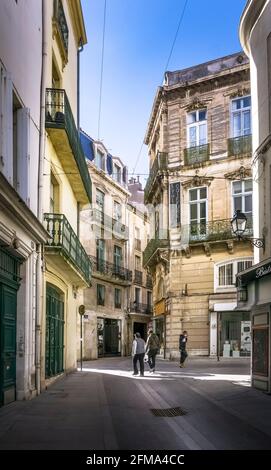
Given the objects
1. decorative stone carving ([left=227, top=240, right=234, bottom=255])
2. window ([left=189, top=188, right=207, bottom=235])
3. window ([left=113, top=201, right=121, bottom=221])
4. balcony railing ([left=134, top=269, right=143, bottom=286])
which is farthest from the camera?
balcony railing ([left=134, top=269, right=143, bottom=286])

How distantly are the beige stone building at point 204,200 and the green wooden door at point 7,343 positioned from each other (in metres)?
18.7

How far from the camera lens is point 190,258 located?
31.5 metres

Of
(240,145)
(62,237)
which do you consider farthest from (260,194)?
(240,145)

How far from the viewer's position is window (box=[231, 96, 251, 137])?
30.7 m

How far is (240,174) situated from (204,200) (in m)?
2.29

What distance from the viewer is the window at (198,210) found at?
31.3 meters

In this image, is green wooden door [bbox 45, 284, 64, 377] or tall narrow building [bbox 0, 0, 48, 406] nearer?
tall narrow building [bbox 0, 0, 48, 406]

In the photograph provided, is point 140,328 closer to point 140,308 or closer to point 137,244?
point 140,308

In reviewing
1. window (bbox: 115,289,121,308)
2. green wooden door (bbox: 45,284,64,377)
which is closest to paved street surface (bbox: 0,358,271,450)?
green wooden door (bbox: 45,284,64,377)

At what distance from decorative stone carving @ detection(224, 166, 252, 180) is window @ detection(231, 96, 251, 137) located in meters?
1.82

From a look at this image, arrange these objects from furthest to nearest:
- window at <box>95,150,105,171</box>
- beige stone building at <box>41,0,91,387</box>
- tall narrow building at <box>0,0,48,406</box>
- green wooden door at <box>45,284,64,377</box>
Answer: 1. window at <box>95,150,105,171</box>
2. green wooden door at <box>45,284,64,377</box>
3. beige stone building at <box>41,0,91,387</box>
4. tall narrow building at <box>0,0,48,406</box>

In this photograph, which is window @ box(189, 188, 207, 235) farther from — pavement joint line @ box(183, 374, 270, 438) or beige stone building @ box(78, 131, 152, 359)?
pavement joint line @ box(183, 374, 270, 438)

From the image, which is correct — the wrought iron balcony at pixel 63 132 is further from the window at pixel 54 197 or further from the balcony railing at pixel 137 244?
the balcony railing at pixel 137 244
